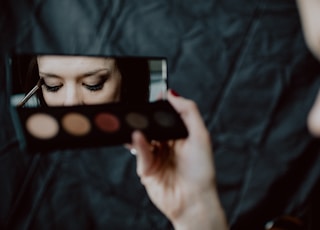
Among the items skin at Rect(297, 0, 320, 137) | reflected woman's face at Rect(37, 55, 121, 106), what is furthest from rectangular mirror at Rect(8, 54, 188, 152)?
skin at Rect(297, 0, 320, 137)

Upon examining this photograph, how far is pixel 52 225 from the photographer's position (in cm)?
76

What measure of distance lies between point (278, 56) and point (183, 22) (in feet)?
0.62

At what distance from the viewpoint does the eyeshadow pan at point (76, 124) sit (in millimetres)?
452

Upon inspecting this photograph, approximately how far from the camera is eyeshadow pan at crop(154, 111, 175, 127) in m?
0.50

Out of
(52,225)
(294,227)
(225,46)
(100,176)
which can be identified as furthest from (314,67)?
(52,225)

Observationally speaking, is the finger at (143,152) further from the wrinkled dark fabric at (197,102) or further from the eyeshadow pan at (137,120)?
the wrinkled dark fabric at (197,102)

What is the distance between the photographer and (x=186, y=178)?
54 centimetres

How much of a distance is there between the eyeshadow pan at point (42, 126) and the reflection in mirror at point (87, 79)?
0.09 ft

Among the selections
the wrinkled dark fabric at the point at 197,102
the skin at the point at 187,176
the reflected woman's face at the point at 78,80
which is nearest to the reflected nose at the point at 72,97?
the reflected woman's face at the point at 78,80

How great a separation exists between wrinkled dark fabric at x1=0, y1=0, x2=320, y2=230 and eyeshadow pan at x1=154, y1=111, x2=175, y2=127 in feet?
0.84

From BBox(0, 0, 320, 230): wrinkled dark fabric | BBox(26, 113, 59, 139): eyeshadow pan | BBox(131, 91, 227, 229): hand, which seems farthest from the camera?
BBox(0, 0, 320, 230): wrinkled dark fabric

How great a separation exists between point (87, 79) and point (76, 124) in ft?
0.29

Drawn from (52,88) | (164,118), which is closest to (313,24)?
(164,118)

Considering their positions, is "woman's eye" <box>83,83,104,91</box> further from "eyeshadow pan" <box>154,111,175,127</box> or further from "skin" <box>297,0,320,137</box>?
"skin" <box>297,0,320,137</box>
